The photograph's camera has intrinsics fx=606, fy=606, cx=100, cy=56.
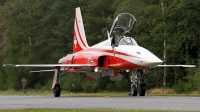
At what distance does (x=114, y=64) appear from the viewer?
28922 millimetres

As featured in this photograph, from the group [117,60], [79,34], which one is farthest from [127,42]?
[79,34]

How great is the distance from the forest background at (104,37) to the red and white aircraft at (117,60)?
4691 mm

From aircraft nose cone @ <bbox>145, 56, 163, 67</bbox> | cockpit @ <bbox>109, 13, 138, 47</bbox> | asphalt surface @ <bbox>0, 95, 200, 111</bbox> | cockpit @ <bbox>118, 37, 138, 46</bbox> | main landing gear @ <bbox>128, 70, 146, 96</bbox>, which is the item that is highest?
cockpit @ <bbox>109, 13, 138, 47</bbox>

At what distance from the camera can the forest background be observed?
3916 centimetres

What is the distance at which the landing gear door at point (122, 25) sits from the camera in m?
29.8

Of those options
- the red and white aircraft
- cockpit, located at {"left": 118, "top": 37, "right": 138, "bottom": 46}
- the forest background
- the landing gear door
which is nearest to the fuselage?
the red and white aircraft

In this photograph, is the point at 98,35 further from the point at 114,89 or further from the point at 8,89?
the point at 8,89

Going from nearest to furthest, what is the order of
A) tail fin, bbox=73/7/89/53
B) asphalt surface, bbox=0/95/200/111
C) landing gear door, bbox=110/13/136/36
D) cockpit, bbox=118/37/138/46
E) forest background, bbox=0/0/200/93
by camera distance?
asphalt surface, bbox=0/95/200/111, cockpit, bbox=118/37/138/46, landing gear door, bbox=110/13/136/36, tail fin, bbox=73/7/89/53, forest background, bbox=0/0/200/93

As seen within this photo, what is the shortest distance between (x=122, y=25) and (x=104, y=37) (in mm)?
24573

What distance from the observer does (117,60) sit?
94.0 ft

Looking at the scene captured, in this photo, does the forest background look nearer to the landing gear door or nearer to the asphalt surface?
the landing gear door

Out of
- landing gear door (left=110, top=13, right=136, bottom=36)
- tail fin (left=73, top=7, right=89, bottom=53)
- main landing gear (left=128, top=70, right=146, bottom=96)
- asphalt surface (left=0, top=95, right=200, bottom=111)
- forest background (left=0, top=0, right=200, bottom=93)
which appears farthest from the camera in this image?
forest background (left=0, top=0, right=200, bottom=93)

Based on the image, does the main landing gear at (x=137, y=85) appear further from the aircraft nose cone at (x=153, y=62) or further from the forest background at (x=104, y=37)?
the forest background at (x=104, y=37)

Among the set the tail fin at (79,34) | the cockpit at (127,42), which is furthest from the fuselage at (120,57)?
the tail fin at (79,34)
